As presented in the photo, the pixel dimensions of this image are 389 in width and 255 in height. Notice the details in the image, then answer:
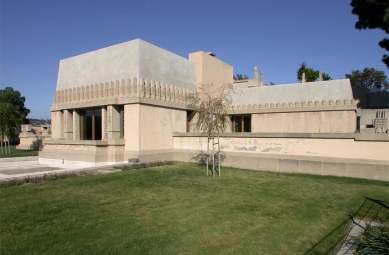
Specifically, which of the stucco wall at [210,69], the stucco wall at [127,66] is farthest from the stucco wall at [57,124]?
the stucco wall at [210,69]

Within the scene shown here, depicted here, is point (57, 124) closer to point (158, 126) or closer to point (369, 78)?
point (158, 126)

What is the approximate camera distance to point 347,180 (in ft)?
34.6

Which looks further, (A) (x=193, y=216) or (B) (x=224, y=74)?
(B) (x=224, y=74)

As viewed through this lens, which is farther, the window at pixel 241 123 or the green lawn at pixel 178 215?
the window at pixel 241 123

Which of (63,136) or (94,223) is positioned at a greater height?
(63,136)

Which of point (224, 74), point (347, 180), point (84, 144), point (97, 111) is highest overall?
point (224, 74)

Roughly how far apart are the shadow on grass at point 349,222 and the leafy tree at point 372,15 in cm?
1186

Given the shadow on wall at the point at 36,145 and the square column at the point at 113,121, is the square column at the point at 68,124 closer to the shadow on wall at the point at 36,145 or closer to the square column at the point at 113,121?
the square column at the point at 113,121

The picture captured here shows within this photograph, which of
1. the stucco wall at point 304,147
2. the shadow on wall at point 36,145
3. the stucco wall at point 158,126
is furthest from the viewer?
the shadow on wall at point 36,145

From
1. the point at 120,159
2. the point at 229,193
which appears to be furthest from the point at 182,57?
the point at 229,193

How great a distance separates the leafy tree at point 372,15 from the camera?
14.5 metres

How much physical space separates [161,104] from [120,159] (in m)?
3.96

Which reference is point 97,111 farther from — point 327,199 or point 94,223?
point 327,199

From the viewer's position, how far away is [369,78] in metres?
49.9
